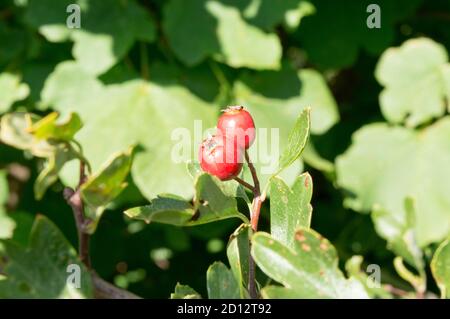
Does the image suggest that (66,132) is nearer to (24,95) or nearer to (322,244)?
(322,244)

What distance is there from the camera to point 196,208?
69 centimetres

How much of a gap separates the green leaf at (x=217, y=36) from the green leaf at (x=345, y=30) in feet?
0.97

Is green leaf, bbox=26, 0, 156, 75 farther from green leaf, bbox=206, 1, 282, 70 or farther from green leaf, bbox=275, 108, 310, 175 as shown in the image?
green leaf, bbox=275, 108, 310, 175

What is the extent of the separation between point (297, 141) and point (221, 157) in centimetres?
7

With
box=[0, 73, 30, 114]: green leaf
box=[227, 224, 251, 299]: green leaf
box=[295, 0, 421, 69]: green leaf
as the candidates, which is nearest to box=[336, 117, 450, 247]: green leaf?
box=[295, 0, 421, 69]: green leaf

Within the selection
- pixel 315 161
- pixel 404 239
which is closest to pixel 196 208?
pixel 404 239

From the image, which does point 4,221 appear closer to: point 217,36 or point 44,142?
point 217,36

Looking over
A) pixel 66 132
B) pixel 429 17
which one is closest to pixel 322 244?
pixel 66 132

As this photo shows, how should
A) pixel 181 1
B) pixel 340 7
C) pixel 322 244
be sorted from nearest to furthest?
pixel 322 244 < pixel 181 1 < pixel 340 7

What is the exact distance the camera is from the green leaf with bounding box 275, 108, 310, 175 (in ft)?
2.33

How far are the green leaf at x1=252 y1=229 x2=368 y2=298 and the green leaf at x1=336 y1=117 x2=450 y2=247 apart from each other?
130cm
